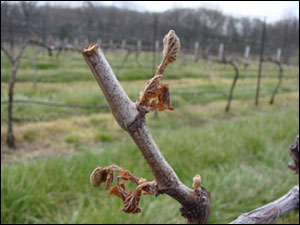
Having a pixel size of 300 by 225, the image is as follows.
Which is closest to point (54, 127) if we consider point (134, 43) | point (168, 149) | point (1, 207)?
point (168, 149)

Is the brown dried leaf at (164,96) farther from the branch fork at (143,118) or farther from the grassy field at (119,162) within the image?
the grassy field at (119,162)

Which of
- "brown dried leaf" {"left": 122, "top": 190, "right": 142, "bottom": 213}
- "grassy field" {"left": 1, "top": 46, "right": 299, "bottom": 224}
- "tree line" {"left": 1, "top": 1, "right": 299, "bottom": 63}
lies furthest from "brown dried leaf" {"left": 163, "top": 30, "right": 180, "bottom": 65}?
"tree line" {"left": 1, "top": 1, "right": 299, "bottom": 63}

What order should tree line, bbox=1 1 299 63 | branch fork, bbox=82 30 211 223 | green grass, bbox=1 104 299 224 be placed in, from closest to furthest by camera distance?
branch fork, bbox=82 30 211 223, green grass, bbox=1 104 299 224, tree line, bbox=1 1 299 63

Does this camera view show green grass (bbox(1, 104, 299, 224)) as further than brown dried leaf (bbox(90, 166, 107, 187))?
Yes

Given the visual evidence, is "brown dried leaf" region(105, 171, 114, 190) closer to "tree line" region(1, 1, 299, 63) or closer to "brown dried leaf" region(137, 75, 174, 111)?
"brown dried leaf" region(137, 75, 174, 111)

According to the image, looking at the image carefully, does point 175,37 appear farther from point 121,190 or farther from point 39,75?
point 39,75

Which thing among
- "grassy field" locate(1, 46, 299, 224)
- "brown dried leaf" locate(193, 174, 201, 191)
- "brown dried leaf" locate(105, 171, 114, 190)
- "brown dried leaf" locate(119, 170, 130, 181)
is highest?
"brown dried leaf" locate(119, 170, 130, 181)

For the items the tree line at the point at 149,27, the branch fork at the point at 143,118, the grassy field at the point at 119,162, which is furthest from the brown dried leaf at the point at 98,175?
the tree line at the point at 149,27

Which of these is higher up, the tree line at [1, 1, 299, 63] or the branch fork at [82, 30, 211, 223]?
the tree line at [1, 1, 299, 63]

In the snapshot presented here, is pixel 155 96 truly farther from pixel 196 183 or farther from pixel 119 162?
pixel 119 162
